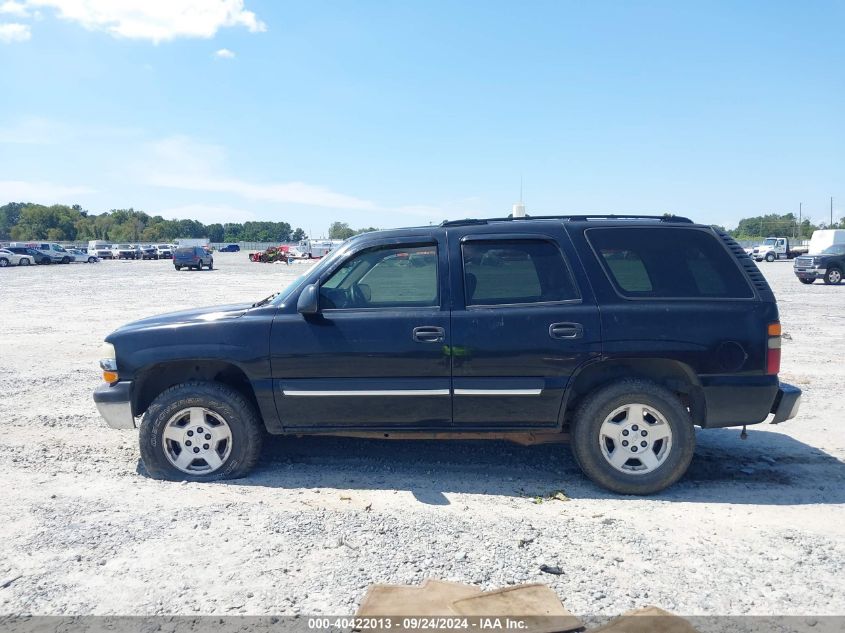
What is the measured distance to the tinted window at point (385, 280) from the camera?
4832mm

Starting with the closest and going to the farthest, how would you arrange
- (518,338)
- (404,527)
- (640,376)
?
(404,527)
(518,338)
(640,376)

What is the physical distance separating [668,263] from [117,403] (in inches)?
167

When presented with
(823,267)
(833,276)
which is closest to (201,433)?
(823,267)

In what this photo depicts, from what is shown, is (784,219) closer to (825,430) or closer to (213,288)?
(213,288)

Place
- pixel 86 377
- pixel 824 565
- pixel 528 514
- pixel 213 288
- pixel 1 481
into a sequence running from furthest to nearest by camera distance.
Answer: pixel 213 288 → pixel 86 377 → pixel 1 481 → pixel 528 514 → pixel 824 565

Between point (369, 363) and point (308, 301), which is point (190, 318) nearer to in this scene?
point (308, 301)

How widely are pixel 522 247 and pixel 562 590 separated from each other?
2.46 meters

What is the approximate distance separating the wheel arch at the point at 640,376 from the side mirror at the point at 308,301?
1.91 m

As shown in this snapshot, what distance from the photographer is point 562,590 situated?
10.9 ft

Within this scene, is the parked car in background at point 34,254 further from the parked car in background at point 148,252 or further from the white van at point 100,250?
the parked car in background at point 148,252

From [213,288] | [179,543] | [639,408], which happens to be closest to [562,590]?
[639,408]

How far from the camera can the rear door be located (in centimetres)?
459

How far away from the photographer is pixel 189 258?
42.2 metres

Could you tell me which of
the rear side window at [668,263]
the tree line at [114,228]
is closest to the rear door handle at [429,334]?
the rear side window at [668,263]
